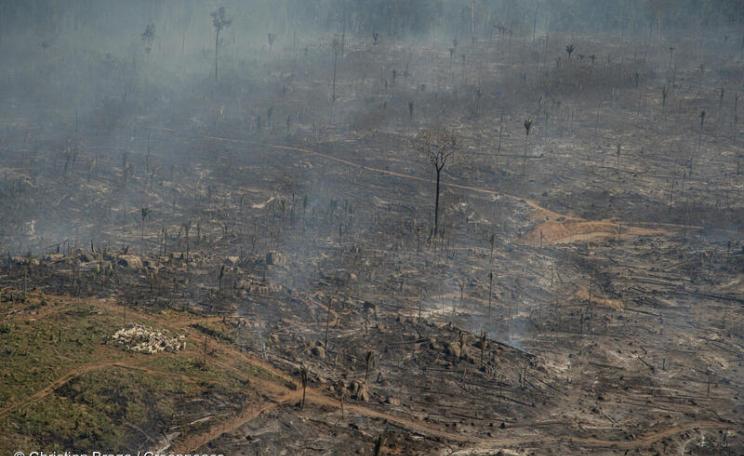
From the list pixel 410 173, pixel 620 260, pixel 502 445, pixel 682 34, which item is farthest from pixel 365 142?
pixel 682 34

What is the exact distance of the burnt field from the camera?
2900 centimetres

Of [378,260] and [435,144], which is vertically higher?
[435,144]

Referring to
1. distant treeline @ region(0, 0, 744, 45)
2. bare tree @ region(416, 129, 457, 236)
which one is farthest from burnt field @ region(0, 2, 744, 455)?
distant treeline @ region(0, 0, 744, 45)

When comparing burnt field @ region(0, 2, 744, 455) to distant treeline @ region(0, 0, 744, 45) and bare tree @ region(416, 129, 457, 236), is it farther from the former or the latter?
distant treeline @ region(0, 0, 744, 45)

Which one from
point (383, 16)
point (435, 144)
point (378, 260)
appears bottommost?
point (378, 260)

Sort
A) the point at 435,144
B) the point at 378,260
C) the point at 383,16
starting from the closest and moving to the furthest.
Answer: the point at 378,260 < the point at 435,144 < the point at 383,16

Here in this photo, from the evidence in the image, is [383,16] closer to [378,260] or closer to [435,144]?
[435,144]

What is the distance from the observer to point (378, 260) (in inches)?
1921

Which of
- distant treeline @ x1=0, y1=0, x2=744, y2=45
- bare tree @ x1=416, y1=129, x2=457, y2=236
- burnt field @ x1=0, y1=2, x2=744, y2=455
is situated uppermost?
distant treeline @ x1=0, y1=0, x2=744, y2=45

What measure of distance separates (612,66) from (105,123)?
224 ft

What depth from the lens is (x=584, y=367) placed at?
116ft

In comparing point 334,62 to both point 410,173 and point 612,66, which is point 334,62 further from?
point 410,173

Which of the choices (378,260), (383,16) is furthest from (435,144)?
(383,16)

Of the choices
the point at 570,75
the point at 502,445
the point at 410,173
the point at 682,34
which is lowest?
the point at 502,445
